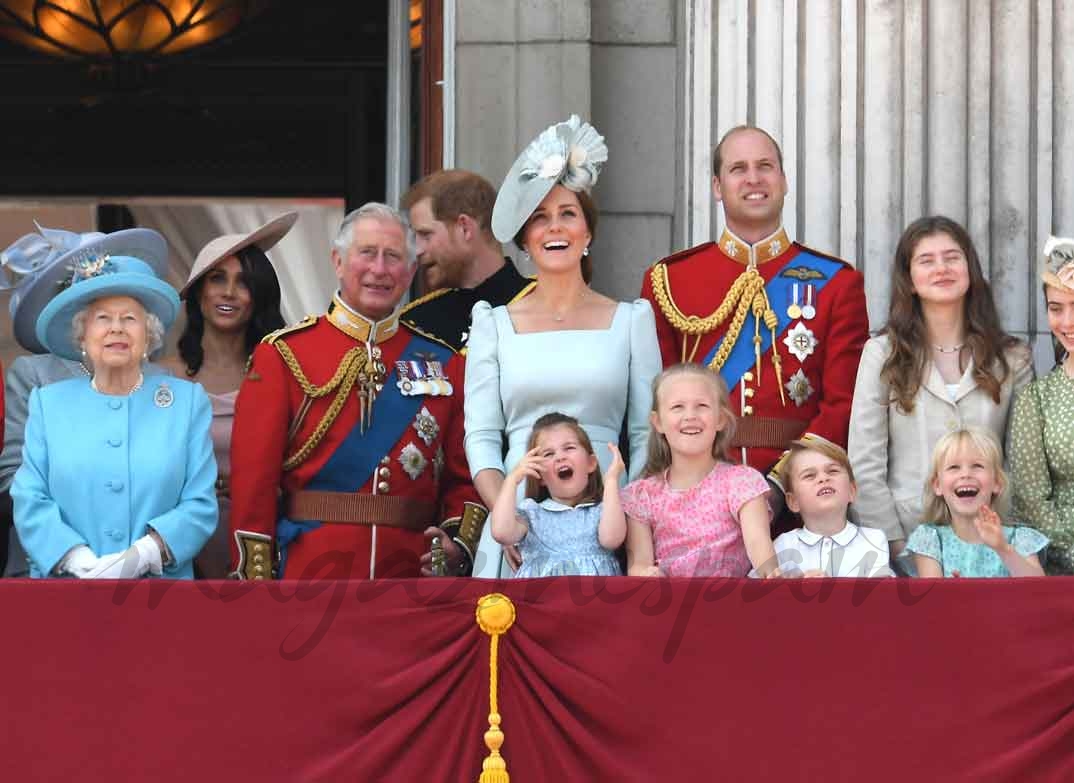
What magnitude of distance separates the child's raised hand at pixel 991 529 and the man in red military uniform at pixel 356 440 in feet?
4.28

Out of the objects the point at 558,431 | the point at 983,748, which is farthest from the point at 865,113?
the point at 983,748

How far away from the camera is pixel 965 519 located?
5738 millimetres

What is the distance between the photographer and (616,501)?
559cm

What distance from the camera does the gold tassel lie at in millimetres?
5199

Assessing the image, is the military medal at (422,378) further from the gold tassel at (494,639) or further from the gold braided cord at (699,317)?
the gold tassel at (494,639)

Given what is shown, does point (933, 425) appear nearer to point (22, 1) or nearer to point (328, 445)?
point (328, 445)

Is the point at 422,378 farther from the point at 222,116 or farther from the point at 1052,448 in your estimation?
the point at 222,116

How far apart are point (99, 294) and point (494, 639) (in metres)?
1.52

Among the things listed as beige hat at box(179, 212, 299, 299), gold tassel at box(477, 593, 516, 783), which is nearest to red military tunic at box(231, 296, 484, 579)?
beige hat at box(179, 212, 299, 299)

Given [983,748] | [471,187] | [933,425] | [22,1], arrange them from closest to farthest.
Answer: [983,748] → [933,425] → [471,187] → [22,1]

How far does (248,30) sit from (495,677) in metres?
5.67

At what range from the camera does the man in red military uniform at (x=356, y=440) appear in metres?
6.10

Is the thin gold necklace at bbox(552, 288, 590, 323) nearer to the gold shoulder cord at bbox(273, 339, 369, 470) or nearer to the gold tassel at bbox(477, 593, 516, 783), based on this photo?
the gold shoulder cord at bbox(273, 339, 369, 470)

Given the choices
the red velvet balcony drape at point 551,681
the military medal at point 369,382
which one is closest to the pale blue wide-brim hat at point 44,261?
the military medal at point 369,382
